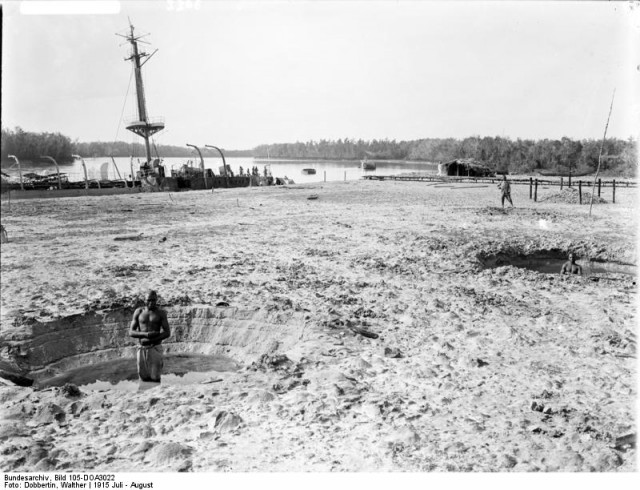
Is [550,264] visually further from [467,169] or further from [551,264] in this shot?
[467,169]

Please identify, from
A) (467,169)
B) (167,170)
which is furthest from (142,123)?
(467,169)

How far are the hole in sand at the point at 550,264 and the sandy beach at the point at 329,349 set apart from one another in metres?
0.10

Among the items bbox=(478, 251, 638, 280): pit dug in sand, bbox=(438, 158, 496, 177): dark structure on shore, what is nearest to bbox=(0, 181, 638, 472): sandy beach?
bbox=(478, 251, 638, 280): pit dug in sand

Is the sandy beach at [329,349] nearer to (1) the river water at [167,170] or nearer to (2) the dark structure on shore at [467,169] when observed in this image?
(1) the river water at [167,170]

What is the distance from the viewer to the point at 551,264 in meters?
11.2

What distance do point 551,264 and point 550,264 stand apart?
0.02m

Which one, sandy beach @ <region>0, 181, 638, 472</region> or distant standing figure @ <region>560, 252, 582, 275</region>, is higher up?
distant standing figure @ <region>560, 252, 582, 275</region>

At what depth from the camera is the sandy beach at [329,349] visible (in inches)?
148

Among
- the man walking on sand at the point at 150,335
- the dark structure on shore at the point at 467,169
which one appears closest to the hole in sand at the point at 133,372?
the man walking on sand at the point at 150,335

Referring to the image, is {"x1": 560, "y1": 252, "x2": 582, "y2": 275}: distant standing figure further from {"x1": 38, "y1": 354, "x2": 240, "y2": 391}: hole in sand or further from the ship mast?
the ship mast

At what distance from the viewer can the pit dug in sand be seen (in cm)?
1047

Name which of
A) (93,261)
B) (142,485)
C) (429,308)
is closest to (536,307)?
Answer: (429,308)

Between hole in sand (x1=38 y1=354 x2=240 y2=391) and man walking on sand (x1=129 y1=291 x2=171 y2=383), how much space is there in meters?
0.34

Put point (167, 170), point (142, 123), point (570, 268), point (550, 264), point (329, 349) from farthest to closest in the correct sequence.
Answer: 1. point (167, 170)
2. point (142, 123)
3. point (550, 264)
4. point (570, 268)
5. point (329, 349)
